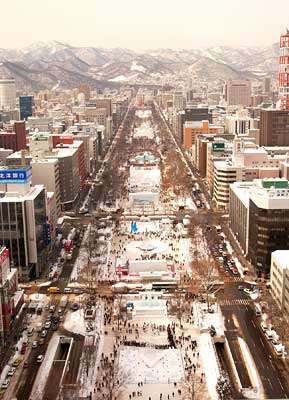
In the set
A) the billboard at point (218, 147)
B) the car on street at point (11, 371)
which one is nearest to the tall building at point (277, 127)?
the billboard at point (218, 147)

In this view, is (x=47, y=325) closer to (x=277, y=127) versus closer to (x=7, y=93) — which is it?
(x=277, y=127)

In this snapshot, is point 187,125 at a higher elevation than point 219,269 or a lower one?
higher

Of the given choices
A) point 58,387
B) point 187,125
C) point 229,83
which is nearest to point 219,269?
point 58,387

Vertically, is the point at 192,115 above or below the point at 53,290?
above

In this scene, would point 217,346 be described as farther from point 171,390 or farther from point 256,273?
point 256,273

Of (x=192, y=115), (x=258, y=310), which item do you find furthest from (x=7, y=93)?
(x=258, y=310)
